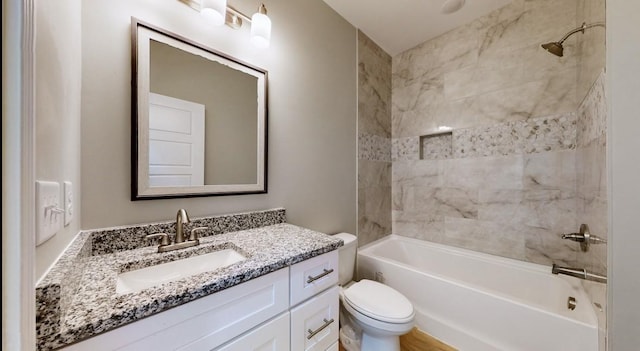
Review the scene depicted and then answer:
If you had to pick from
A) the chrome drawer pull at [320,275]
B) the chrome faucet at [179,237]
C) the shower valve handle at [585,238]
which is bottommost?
the chrome drawer pull at [320,275]

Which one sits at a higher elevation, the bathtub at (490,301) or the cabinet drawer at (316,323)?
the cabinet drawer at (316,323)

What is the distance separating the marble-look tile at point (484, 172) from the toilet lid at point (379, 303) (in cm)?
129

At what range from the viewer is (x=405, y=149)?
247 centimetres

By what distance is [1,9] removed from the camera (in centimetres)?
33

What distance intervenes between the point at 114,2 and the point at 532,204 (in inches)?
113

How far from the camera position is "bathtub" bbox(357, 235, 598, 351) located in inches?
47.6

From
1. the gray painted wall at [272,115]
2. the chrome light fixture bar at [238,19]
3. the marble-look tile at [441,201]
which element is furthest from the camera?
the marble-look tile at [441,201]

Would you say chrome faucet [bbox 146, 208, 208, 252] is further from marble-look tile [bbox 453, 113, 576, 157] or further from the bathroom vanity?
marble-look tile [bbox 453, 113, 576, 157]

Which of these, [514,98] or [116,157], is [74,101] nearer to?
[116,157]

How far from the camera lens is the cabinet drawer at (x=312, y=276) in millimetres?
899

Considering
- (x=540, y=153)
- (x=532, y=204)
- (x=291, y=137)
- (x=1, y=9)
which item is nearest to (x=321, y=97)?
(x=291, y=137)

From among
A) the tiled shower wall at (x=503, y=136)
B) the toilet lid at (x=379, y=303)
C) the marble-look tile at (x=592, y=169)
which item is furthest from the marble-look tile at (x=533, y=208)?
the toilet lid at (x=379, y=303)

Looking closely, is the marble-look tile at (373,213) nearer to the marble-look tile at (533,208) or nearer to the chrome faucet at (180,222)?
the marble-look tile at (533,208)

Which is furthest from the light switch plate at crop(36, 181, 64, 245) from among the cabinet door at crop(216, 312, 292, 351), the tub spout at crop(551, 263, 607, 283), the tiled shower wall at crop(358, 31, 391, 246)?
the tiled shower wall at crop(358, 31, 391, 246)
